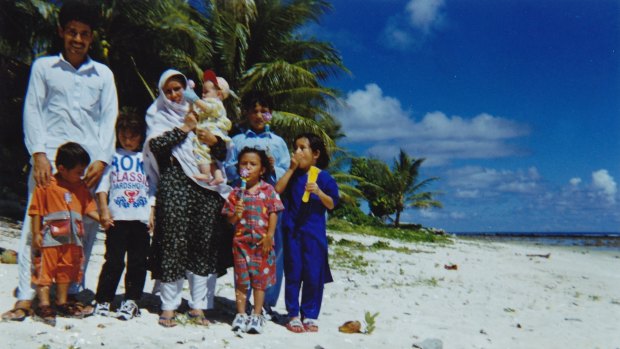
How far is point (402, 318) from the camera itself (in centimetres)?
521

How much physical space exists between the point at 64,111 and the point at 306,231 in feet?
6.78

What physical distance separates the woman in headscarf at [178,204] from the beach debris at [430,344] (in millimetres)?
1724

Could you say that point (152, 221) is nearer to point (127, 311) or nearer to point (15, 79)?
point (127, 311)

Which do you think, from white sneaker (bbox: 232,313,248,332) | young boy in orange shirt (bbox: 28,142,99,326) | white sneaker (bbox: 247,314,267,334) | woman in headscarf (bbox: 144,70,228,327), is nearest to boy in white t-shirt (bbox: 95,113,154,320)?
woman in headscarf (bbox: 144,70,228,327)

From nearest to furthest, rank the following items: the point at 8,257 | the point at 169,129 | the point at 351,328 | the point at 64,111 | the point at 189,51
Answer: the point at 64,111 → the point at 169,129 → the point at 351,328 → the point at 8,257 → the point at 189,51

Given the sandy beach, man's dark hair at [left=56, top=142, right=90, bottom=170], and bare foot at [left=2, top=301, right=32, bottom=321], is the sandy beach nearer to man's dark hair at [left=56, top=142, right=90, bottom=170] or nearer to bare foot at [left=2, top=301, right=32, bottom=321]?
bare foot at [left=2, top=301, right=32, bottom=321]

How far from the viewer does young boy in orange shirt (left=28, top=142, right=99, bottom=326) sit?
3.56m

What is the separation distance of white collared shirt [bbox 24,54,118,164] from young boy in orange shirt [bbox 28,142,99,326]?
0.38 ft

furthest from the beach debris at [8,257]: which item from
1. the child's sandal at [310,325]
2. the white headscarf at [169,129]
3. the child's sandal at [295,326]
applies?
the child's sandal at [310,325]

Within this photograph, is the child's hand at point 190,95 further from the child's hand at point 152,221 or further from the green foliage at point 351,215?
the green foliage at point 351,215

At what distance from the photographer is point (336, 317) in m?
5.05

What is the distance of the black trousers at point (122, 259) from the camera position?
155 inches

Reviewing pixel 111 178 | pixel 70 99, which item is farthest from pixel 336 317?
pixel 70 99

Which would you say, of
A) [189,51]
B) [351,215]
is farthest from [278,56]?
[351,215]
